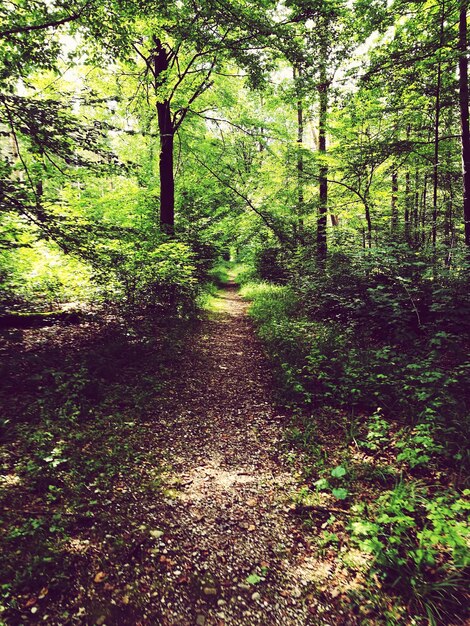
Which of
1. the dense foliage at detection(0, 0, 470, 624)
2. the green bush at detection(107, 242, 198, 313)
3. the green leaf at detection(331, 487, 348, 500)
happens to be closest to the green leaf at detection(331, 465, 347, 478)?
the dense foliage at detection(0, 0, 470, 624)

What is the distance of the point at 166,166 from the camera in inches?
444

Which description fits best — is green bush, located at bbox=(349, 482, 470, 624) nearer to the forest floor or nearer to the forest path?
the forest floor

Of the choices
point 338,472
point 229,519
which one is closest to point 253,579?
point 229,519

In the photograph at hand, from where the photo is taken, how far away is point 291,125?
69.8 ft

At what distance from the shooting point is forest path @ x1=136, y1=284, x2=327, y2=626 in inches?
96.8

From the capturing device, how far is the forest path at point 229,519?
246cm

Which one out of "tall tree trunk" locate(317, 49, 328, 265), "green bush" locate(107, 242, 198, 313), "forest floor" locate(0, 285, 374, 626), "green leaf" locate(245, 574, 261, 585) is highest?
"tall tree trunk" locate(317, 49, 328, 265)

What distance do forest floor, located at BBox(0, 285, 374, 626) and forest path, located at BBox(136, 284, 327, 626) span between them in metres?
0.01

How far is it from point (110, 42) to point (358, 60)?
650cm

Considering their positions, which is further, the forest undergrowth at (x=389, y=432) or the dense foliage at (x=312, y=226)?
the dense foliage at (x=312, y=226)

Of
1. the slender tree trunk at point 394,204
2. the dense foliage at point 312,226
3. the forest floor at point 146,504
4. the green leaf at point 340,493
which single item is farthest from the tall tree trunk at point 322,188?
the green leaf at point 340,493

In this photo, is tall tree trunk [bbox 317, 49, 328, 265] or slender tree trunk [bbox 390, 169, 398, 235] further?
slender tree trunk [bbox 390, 169, 398, 235]

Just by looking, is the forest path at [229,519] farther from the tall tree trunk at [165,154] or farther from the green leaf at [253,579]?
the tall tree trunk at [165,154]

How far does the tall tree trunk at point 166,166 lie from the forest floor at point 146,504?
6.54 meters
